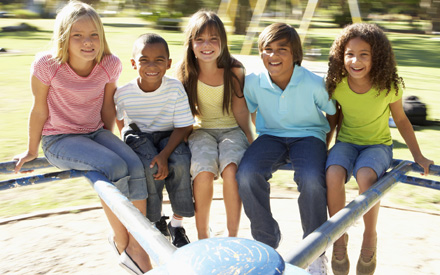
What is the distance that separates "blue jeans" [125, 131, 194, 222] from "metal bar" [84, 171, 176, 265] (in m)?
0.65

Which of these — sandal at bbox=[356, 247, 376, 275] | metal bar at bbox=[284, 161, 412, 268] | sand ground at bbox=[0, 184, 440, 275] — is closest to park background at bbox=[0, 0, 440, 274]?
sand ground at bbox=[0, 184, 440, 275]

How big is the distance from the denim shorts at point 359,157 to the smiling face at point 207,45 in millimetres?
850

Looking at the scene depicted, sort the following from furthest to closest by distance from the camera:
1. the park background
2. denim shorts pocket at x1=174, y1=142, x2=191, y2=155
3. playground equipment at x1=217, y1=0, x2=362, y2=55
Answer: playground equipment at x1=217, y1=0, x2=362, y2=55, the park background, denim shorts pocket at x1=174, y1=142, x2=191, y2=155

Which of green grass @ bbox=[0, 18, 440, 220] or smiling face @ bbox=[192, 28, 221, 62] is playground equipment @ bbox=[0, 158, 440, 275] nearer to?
smiling face @ bbox=[192, 28, 221, 62]

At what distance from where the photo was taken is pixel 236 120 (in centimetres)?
309

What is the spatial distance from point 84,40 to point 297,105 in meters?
1.17

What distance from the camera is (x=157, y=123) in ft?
9.55

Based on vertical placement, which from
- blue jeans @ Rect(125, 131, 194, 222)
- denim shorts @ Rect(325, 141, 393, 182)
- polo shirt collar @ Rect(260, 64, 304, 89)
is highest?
polo shirt collar @ Rect(260, 64, 304, 89)

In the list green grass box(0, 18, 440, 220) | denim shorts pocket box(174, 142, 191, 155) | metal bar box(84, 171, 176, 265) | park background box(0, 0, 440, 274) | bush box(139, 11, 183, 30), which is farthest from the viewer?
bush box(139, 11, 183, 30)

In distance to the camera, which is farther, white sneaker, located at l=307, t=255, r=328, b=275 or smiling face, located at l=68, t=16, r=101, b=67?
smiling face, located at l=68, t=16, r=101, b=67

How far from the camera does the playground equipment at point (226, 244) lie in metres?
1.07

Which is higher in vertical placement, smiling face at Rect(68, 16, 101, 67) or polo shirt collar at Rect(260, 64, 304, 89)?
smiling face at Rect(68, 16, 101, 67)

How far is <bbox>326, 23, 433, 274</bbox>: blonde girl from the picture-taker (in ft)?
8.52

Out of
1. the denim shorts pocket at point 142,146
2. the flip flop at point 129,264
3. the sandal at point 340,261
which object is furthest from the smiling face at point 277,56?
the flip flop at point 129,264
